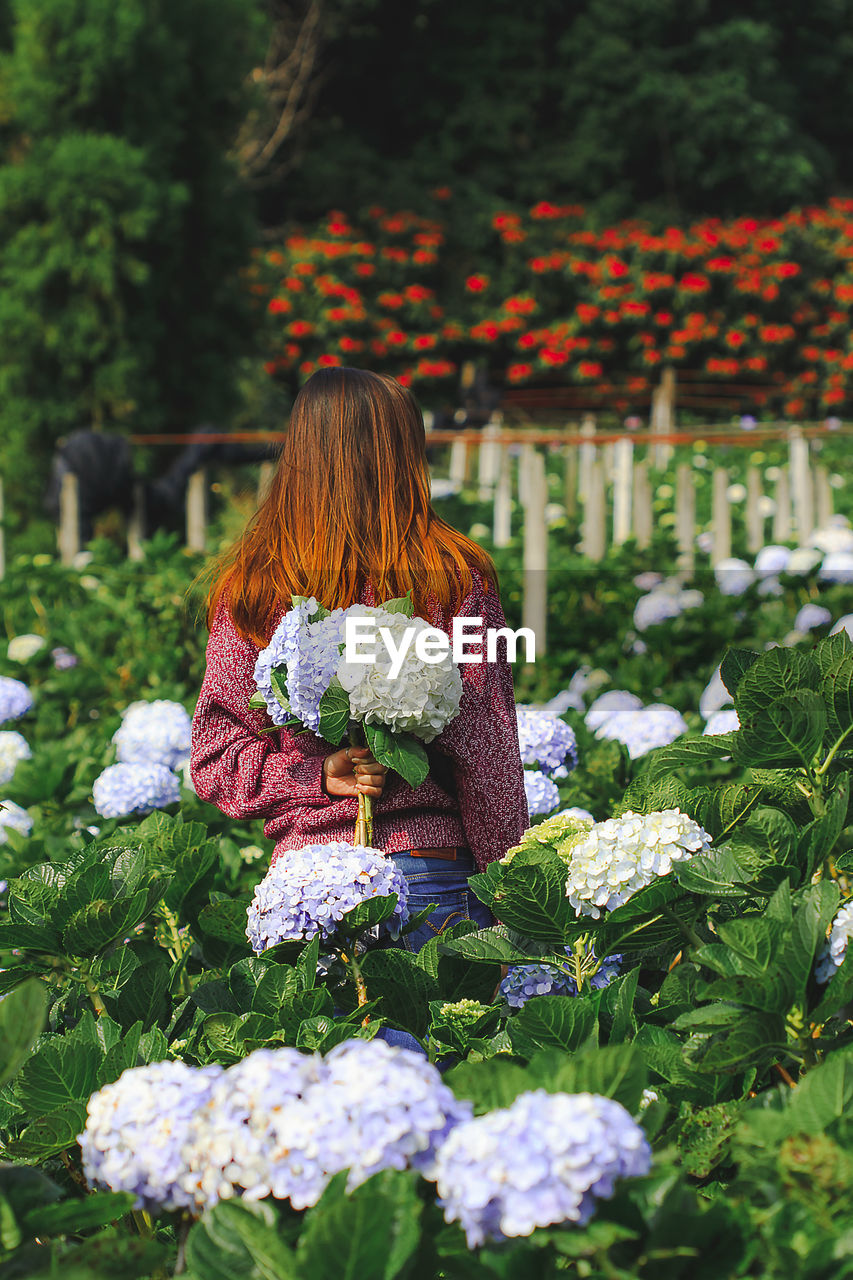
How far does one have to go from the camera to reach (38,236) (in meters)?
8.90

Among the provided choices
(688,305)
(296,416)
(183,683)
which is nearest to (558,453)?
(688,305)

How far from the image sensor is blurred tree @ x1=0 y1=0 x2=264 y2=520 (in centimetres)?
854

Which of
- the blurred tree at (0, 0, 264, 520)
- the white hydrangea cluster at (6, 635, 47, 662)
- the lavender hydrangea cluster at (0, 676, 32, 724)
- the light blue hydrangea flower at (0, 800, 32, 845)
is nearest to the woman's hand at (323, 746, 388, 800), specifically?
Result: the light blue hydrangea flower at (0, 800, 32, 845)

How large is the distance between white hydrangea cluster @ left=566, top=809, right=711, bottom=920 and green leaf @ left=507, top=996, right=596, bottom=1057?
11 centimetres

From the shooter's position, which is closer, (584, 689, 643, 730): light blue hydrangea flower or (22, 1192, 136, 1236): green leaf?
(22, 1192, 136, 1236): green leaf

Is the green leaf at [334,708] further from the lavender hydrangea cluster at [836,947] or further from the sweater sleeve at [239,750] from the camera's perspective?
the lavender hydrangea cluster at [836,947]

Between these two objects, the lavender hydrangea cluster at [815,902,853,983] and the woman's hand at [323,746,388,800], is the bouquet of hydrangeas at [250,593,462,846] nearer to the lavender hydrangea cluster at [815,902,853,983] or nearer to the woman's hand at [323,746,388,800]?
the woman's hand at [323,746,388,800]

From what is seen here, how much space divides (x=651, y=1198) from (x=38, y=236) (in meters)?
9.20

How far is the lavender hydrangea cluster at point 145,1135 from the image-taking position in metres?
0.86

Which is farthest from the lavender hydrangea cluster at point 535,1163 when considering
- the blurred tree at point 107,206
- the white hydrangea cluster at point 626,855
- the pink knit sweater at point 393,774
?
the blurred tree at point 107,206

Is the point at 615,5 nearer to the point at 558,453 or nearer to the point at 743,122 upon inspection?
the point at 743,122

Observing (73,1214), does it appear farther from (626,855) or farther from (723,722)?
(723,722)

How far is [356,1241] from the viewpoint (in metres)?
0.73

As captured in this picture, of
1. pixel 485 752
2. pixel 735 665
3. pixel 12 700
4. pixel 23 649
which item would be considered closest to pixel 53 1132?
pixel 485 752
